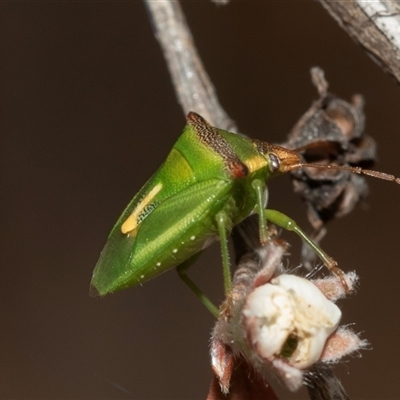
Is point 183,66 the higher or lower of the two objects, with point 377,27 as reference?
higher

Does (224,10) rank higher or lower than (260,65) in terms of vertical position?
higher

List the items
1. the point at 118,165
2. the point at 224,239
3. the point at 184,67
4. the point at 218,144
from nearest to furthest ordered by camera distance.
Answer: the point at 224,239 < the point at 218,144 < the point at 184,67 < the point at 118,165

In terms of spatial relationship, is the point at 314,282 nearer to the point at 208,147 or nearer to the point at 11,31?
the point at 208,147

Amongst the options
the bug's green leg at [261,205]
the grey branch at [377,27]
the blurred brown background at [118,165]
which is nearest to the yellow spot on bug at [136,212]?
the bug's green leg at [261,205]

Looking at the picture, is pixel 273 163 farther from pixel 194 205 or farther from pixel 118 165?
pixel 118 165

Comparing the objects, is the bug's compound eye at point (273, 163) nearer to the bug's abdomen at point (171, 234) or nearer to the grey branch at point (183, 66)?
the bug's abdomen at point (171, 234)

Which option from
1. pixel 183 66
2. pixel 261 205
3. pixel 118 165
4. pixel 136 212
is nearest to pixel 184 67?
pixel 183 66

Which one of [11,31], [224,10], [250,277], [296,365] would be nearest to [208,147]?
[250,277]
